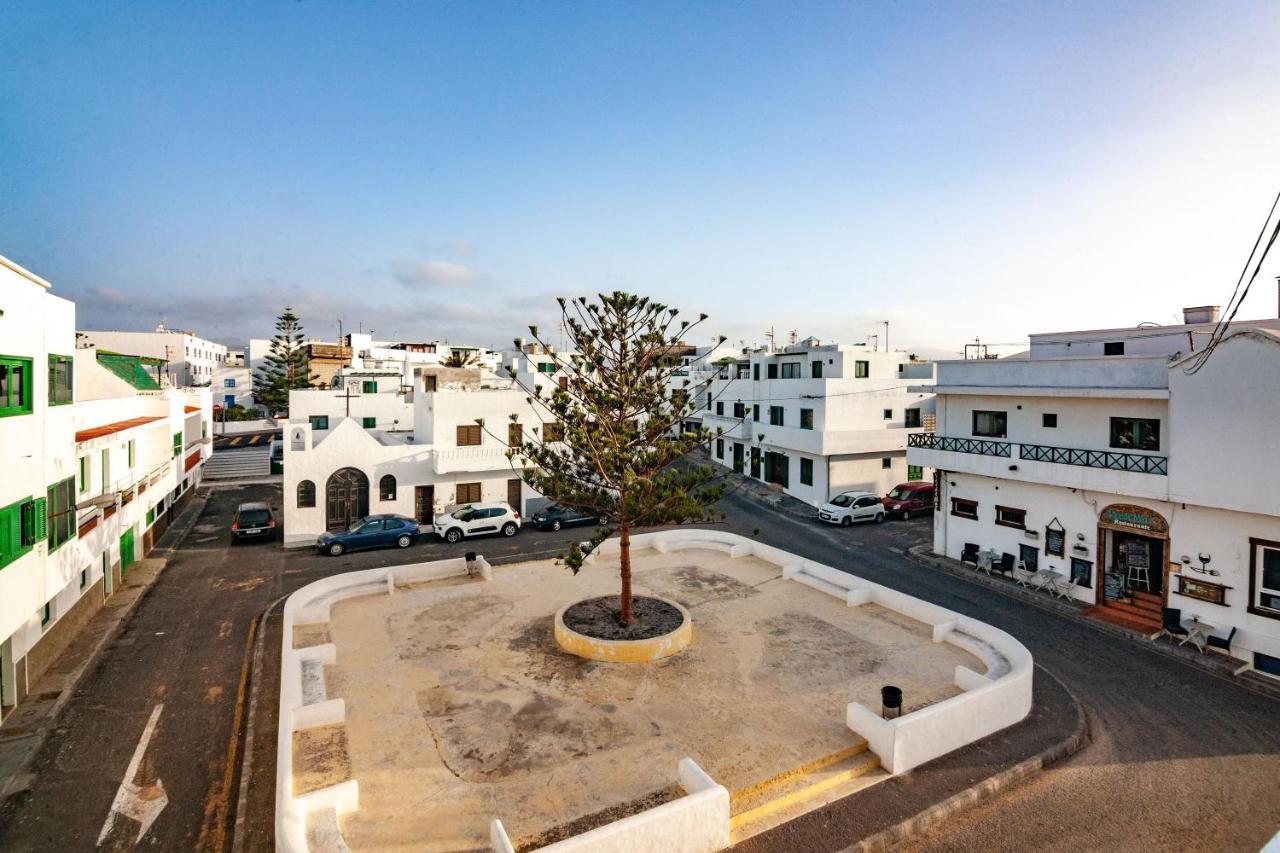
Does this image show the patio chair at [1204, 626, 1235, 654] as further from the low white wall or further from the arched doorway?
the arched doorway

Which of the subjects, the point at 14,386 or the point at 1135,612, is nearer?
the point at 14,386

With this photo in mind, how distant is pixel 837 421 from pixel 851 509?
4964 millimetres

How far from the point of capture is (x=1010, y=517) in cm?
2108

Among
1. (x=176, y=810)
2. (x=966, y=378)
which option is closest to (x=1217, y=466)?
(x=966, y=378)

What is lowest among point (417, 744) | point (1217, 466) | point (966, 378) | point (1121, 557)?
point (417, 744)

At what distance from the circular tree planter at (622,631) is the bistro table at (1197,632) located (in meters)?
12.0

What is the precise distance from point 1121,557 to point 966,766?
11.9 metres

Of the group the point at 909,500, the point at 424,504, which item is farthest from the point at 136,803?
the point at 909,500

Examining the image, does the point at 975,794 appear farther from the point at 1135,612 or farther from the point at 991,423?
the point at 991,423

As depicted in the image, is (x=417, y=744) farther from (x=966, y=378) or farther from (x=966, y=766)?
(x=966, y=378)

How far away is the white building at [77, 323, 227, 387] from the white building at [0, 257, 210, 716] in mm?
53054

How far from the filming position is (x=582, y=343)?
15.3 m

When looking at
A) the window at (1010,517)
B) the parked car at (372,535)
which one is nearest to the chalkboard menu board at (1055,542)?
the window at (1010,517)

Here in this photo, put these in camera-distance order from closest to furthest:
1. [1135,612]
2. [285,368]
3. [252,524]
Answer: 1. [1135,612]
2. [252,524]
3. [285,368]
